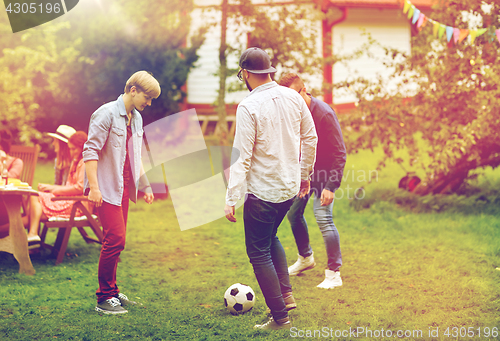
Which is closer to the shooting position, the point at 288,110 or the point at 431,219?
the point at 288,110

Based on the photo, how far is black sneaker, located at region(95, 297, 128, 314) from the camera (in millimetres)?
3947

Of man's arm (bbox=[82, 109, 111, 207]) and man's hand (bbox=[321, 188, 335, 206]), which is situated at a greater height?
man's arm (bbox=[82, 109, 111, 207])

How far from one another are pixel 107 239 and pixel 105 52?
29.4 ft

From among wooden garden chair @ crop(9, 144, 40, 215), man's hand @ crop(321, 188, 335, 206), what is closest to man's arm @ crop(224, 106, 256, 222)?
man's hand @ crop(321, 188, 335, 206)

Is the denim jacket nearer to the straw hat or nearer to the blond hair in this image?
the blond hair

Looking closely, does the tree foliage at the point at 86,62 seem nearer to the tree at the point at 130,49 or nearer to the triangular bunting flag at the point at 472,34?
the tree at the point at 130,49

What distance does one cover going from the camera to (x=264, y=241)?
3455 mm

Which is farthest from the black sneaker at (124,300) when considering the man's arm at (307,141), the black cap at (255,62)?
the black cap at (255,62)

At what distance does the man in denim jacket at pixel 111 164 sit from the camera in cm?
370

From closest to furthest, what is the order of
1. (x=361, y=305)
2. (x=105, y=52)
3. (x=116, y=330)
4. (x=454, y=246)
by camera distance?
(x=116, y=330) → (x=361, y=305) → (x=454, y=246) → (x=105, y=52)

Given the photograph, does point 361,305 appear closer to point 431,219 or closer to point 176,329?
point 176,329

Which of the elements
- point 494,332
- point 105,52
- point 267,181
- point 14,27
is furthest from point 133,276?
point 14,27

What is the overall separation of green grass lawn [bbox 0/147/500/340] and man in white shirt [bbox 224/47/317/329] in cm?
57

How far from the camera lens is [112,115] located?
379cm
